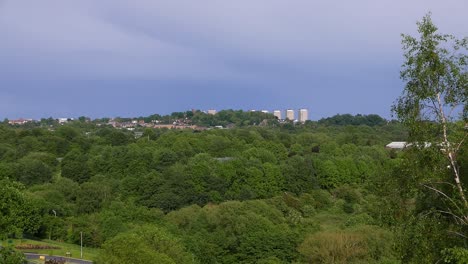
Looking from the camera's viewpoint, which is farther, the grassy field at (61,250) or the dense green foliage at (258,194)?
the grassy field at (61,250)

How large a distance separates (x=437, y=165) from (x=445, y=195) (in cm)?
45

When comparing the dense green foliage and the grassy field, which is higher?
the dense green foliage

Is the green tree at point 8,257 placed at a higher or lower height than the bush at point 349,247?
higher

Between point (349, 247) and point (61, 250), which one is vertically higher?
point (349, 247)

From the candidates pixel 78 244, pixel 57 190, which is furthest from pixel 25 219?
pixel 57 190

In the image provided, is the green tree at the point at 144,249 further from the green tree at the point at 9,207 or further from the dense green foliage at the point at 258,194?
the green tree at the point at 9,207

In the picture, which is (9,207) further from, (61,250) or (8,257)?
(61,250)

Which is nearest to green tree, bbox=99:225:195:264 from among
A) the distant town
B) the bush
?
the bush

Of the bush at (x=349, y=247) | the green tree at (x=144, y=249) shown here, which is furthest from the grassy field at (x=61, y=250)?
the bush at (x=349, y=247)

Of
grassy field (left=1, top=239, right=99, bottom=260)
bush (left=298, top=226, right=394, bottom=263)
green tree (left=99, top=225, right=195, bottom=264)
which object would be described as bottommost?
grassy field (left=1, top=239, right=99, bottom=260)

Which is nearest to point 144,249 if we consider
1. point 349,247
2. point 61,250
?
point 349,247

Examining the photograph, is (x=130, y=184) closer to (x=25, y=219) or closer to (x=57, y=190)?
(x=57, y=190)

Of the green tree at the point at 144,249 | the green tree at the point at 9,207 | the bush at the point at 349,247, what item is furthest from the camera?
the bush at the point at 349,247

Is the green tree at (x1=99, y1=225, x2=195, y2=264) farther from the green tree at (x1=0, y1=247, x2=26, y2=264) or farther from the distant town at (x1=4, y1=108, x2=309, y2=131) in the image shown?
the distant town at (x1=4, y1=108, x2=309, y2=131)
